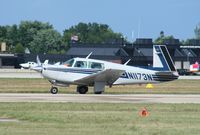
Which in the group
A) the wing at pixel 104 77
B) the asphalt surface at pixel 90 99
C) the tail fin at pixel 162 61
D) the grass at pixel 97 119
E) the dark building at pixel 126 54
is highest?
the dark building at pixel 126 54

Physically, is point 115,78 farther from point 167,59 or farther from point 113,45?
point 113,45

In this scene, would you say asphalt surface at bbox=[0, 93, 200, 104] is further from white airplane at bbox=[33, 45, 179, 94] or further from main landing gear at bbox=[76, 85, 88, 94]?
main landing gear at bbox=[76, 85, 88, 94]

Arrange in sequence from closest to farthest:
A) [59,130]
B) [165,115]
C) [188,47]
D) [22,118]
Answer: [59,130] < [22,118] < [165,115] < [188,47]

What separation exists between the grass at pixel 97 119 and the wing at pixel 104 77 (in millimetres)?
10187

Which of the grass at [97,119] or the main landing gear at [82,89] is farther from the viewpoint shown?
the main landing gear at [82,89]

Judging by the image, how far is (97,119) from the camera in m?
19.3

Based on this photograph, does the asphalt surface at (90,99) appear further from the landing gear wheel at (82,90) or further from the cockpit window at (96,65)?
the cockpit window at (96,65)

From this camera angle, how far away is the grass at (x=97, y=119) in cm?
1642

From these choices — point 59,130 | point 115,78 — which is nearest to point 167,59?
point 115,78

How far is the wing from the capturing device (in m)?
35.6

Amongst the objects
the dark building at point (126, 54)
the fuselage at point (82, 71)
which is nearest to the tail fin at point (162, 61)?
the fuselage at point (82, 71)

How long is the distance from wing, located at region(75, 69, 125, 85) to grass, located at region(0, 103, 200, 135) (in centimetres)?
1019

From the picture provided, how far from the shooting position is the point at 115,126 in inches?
689

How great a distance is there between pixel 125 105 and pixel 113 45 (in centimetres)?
10700
